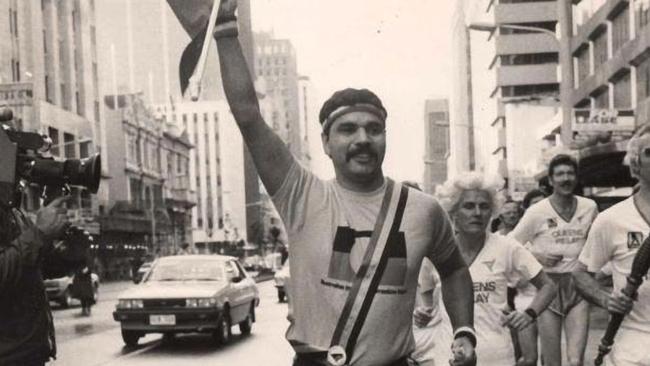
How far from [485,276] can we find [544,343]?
81.5 inches

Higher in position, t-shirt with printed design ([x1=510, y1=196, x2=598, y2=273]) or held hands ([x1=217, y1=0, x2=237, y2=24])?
held hands ([x1=217, y1=0, x2=237, y2=24])

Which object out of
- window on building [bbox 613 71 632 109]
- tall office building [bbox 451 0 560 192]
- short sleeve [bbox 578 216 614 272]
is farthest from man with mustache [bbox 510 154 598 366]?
tall office building [bbox 451 0 560 192]

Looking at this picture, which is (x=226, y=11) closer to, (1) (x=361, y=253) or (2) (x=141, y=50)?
(1) (x=361, y=253)

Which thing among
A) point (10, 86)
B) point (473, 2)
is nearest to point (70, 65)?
point (10, 86)

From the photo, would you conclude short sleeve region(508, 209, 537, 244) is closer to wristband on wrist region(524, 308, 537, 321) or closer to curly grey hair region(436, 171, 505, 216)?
curly grey hair region(436, 171, 505, 216)

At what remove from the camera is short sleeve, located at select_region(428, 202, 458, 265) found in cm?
337

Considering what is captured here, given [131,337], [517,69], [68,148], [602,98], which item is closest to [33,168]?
[131,337]

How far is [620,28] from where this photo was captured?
40312 millimetres

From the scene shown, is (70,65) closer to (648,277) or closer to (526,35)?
(526,35)

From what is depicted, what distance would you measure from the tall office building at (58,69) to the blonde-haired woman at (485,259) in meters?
44.8

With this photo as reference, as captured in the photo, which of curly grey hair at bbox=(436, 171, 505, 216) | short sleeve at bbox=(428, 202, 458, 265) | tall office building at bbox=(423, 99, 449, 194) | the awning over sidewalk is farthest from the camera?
tall office building at bbox=(423, 99, 449, 194)

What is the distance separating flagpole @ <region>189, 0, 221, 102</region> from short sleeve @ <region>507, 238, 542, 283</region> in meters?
3.07

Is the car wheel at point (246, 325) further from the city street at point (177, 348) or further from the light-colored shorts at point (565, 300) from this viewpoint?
the light-colored shorts at point (565, 300)

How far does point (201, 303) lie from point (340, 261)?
472 inches
